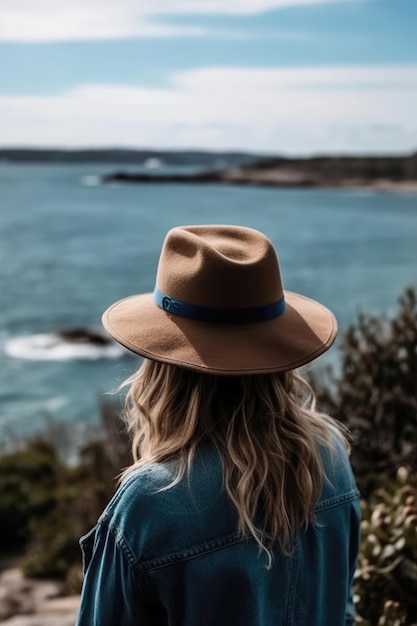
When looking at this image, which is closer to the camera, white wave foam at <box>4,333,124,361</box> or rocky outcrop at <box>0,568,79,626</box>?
rocky outcrop at <box>0,568,79,626</box>

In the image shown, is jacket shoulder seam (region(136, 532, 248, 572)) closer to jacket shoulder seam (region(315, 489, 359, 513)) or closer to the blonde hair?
the blonde hair

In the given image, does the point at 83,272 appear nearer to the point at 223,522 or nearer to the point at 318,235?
the point at 318,235

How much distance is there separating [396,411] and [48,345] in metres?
28.0

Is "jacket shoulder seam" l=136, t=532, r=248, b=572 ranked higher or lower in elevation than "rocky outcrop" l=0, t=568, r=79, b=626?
higher

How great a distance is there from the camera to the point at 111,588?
1646 millimetres

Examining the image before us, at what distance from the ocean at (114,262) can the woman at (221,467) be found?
492mm

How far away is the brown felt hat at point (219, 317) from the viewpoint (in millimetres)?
Result: 1713

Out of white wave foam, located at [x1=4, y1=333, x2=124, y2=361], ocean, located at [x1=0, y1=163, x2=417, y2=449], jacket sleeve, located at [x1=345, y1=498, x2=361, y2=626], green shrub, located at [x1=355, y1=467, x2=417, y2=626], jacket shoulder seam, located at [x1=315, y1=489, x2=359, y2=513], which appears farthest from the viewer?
white wave foam, located at [x1=4, y1=333, x2=124, y2=361]

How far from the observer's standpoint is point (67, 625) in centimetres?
421

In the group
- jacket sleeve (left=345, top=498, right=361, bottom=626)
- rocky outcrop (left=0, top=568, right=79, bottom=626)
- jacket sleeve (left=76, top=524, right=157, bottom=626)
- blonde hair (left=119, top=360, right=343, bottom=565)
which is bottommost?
rocky outcrop (left=0, top=568, right=79, bottom=626)

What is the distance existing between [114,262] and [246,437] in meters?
65.2

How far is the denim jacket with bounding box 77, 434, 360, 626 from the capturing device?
159 centimetres

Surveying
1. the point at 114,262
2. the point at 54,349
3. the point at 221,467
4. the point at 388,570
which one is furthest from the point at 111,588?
the point at 114,262

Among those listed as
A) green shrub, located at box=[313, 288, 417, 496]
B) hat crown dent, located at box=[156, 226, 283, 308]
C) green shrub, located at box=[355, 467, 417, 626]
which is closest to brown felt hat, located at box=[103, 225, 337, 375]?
hat crown dent, located at box=[156, 226, 283, 308]
